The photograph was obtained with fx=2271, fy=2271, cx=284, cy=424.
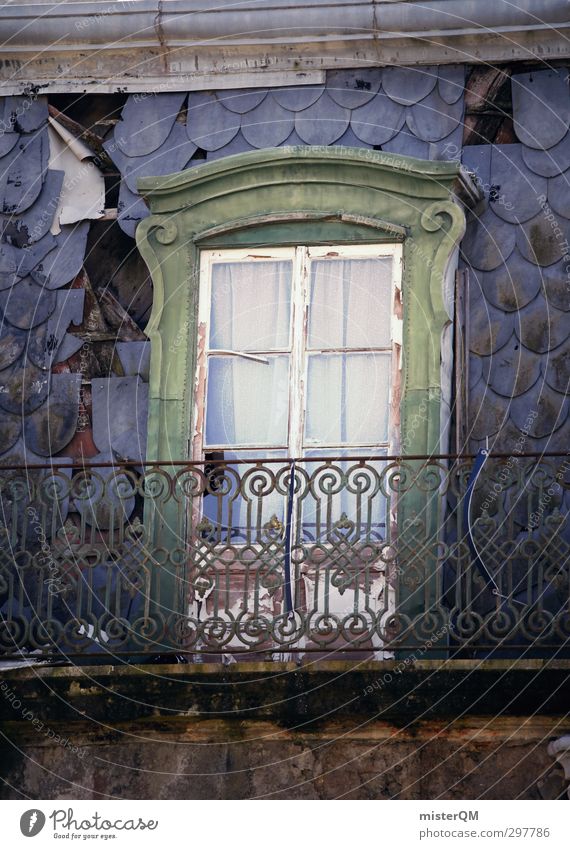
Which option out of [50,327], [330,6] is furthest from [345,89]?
[50,327]

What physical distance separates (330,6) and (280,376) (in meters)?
2.09

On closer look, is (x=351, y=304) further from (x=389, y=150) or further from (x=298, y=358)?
(x=389, y=150)

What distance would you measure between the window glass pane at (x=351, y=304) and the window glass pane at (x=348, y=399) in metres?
0.10

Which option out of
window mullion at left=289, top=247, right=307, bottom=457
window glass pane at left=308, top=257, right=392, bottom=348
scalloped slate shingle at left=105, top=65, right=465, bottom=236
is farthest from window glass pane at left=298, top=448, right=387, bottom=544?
scalloped slate shingle at left=105, top=65, right=465, bottom=236

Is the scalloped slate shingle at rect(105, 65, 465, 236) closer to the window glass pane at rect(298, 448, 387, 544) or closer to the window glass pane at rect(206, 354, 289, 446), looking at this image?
the window glass pane at rect(206, 354, 289, 446)

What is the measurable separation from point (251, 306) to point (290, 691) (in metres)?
2.33

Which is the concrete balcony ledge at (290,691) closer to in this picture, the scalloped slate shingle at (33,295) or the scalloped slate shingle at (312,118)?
the scalloped slate shingle at (33,295)

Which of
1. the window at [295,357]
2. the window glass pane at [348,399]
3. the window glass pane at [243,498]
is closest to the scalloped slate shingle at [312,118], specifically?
the window at [295,357]

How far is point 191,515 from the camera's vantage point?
11812mm

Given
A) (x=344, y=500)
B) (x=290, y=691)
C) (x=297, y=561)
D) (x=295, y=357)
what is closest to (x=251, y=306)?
(x=295, y=357)

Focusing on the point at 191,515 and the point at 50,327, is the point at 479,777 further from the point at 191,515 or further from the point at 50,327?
the point at 50,327

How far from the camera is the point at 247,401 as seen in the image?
1218cm

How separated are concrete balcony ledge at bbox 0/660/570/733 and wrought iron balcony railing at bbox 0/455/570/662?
117 millimetres

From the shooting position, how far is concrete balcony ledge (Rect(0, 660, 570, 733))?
10906 millimetres
